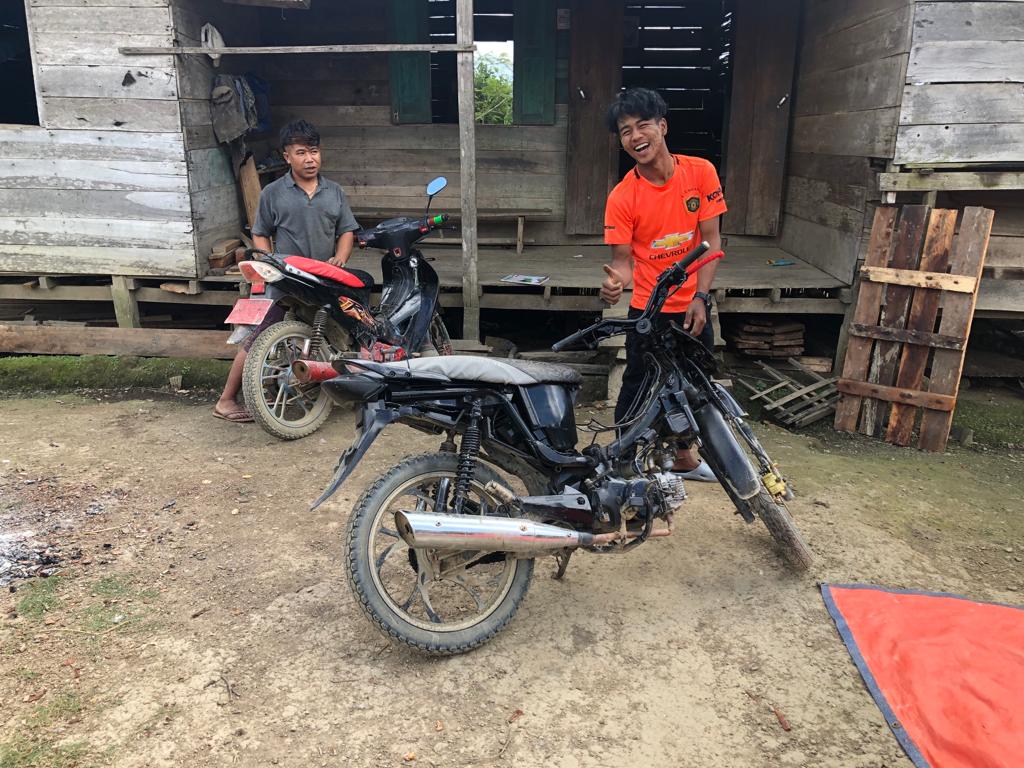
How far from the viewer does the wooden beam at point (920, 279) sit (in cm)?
479

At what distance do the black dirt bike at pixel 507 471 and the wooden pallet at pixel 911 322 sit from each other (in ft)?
7.38

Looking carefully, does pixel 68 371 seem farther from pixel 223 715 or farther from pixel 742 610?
pixel 742 610

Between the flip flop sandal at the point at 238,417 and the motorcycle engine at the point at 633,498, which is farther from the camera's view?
the flip flop sandal at the point at 238,417

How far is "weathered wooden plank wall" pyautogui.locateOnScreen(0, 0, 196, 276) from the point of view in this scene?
584 cm

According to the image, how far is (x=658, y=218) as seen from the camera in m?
3.59

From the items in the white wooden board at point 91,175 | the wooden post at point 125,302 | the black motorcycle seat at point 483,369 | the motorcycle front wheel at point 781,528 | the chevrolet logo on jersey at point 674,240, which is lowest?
the motorcycle front wheel at point 781,528

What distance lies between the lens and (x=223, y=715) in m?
2.53

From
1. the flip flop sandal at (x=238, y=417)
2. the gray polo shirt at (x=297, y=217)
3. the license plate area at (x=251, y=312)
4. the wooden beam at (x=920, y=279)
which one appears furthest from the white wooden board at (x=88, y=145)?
the wooden beam at (x=920, y=279)

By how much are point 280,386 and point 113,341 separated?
238 cm

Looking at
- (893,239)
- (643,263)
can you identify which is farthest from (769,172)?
(643,263)

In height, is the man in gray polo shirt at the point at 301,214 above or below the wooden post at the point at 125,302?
above

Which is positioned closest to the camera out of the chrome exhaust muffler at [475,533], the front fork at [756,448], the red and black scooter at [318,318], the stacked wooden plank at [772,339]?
the chrome exhaust muffler at [475,533]

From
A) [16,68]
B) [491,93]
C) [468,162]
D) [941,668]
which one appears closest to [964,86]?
[468,162]

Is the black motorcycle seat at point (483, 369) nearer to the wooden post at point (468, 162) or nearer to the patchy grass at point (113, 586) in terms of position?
the patchy grass at point (113, 586)
